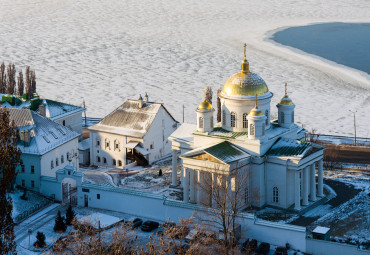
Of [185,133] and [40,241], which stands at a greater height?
[185,133]

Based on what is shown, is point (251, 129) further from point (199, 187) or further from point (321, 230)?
point (321, 230)

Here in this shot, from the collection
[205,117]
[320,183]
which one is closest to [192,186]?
[205,117]

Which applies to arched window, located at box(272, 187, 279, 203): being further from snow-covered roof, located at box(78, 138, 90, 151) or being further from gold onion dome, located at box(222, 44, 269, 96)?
snow-covered roof, located at box(78, 138, 90, 151)

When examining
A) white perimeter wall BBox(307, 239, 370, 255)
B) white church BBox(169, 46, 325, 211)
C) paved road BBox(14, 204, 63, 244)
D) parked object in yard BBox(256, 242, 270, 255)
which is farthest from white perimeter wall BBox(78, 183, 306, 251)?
white church BBox(169, 46, 325, 211)

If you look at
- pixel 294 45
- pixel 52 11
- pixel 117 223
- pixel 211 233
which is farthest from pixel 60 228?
pixel 52 11

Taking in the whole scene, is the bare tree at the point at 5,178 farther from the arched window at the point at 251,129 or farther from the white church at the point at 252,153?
the arched window at the point at 251,129

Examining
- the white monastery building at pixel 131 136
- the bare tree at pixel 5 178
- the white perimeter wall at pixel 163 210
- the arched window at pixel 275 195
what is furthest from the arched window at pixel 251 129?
the bare tree at pixel 5 178
